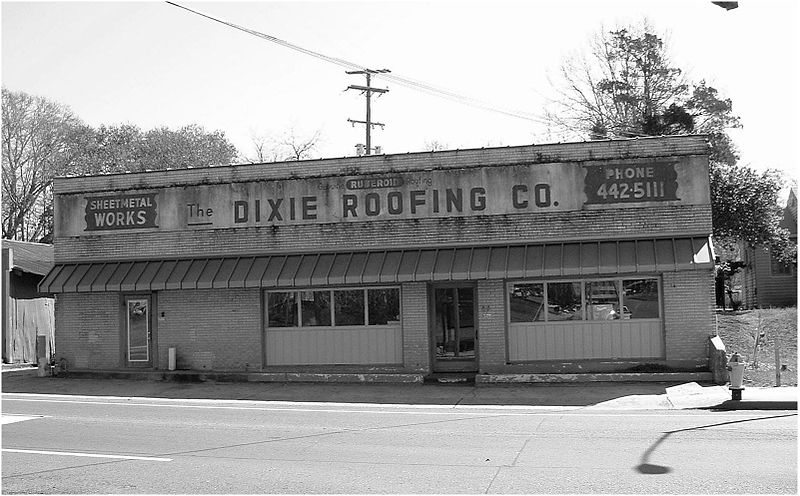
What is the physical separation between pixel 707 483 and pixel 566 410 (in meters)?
6.91

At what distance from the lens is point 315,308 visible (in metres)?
21.8

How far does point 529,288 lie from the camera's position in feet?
66.7

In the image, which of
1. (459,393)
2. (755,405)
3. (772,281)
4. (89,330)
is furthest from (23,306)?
(772,281)

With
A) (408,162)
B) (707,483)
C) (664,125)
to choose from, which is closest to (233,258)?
(408,162)

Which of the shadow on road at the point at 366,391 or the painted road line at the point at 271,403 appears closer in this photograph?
the painted road line at the point at 271,403

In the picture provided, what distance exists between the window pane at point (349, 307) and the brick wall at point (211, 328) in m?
2.05

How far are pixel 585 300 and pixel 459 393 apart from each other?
4.00m

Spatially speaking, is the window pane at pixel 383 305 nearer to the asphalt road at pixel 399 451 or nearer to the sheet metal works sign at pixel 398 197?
the sheet metal works sign at pixel 398 197

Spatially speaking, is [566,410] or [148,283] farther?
[148,283]

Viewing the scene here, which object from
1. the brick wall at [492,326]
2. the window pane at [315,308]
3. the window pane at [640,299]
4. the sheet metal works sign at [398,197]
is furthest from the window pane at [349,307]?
the window pane at [640,299]

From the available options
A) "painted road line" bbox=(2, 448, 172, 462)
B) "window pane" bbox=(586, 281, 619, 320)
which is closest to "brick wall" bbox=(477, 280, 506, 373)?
"window pane" bbox=(586, 281, 619, 320)

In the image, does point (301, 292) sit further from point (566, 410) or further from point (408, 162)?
point (566, 410)

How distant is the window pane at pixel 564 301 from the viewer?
2012 cm

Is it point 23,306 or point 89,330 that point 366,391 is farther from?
point 23,306
